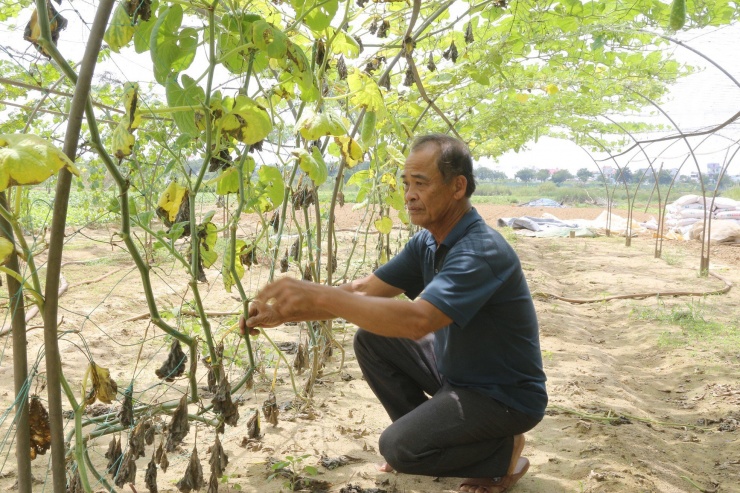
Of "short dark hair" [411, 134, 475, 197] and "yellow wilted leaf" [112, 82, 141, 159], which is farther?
"short dark hair" [411, 134, 475, 197]

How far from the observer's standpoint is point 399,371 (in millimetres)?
2582

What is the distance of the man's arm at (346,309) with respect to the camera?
1818 millimetres

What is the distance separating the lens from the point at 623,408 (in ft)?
10.8

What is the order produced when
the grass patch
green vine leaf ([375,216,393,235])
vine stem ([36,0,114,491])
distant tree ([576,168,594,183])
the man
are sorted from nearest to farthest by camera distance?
vine stem ([36,0,114,491]) → the man → green vine leaf ([375,216,393,235]) → the grass patch → distant tree ([576,168,594,183])

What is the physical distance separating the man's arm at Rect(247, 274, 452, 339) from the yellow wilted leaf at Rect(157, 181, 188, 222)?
31 cm

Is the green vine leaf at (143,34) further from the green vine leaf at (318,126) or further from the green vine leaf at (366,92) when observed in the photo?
the green vine leaf at (366,92)

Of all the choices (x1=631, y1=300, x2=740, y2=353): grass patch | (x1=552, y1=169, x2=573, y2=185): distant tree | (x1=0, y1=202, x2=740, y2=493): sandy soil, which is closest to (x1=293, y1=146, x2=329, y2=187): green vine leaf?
(x1=0, y1=202, x2=740, y2=493): sandy soil

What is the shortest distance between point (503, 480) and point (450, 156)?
1.10 meters

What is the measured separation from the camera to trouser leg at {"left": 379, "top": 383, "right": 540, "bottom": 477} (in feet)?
7.27

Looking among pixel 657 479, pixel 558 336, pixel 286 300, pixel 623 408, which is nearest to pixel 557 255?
pixel 558 336

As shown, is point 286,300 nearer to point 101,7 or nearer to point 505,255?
point 505,255

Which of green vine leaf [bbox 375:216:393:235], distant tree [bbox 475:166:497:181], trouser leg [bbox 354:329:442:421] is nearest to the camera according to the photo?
trouser leg [bbox 354:329:442:421]

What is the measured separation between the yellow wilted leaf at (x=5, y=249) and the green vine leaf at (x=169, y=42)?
49 centimetres

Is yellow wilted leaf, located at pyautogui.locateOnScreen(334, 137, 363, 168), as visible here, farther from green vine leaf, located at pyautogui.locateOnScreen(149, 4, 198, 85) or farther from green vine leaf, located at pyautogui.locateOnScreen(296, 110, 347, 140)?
green vine leaf, located at pyautogui.locateOnScreen(149, 4, 198, 85)
